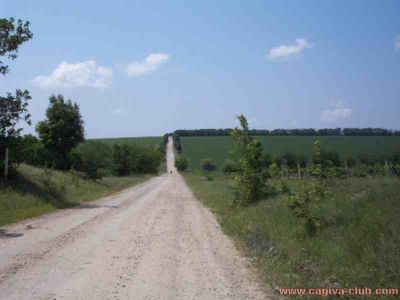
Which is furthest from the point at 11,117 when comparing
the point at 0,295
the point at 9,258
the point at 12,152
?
the point at 0,295

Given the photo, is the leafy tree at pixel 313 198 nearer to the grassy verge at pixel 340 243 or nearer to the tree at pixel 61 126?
the grassy verge at pixel 340 243

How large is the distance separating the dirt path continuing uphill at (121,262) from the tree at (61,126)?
2315cm

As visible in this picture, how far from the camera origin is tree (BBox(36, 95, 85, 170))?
1496 inches

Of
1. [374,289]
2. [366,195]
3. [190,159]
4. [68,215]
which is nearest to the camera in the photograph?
[374,289]

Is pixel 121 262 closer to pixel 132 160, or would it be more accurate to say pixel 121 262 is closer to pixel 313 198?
pixel 313 198

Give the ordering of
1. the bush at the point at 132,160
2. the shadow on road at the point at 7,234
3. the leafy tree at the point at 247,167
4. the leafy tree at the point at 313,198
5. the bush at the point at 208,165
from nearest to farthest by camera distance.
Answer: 1. the leafy tree at the point at 313,198
2. the shadow on road at the point at 7,234
3. the leafy tree at the point at 247,167
4. the bush at the point at 132,160
5. the bush at the point at 208,165

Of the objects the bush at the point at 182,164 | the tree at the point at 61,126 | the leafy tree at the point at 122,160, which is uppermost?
the tree at the point at 61,126

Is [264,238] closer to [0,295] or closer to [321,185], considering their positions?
[321,185]

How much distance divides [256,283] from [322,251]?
2056 millimetres

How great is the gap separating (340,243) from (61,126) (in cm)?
3274

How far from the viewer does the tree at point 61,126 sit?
3800 cm

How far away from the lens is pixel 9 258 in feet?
31.6

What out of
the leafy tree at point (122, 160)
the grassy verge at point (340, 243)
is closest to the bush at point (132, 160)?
the leafy tree at point (122, 160)

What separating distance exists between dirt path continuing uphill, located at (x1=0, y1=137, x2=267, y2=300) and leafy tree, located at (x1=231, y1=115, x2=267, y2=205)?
4.79 metres
